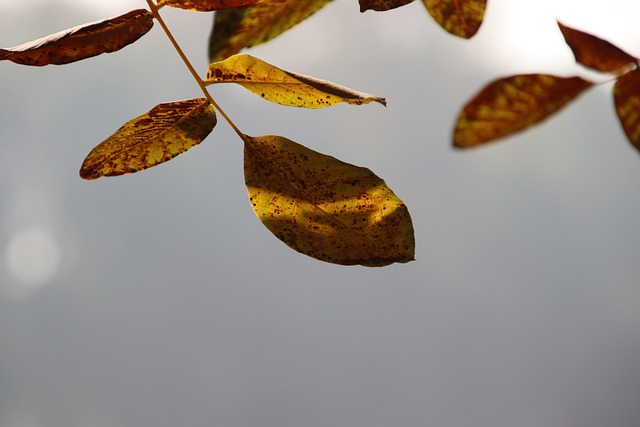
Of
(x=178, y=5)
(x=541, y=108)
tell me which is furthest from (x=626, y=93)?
(x=178, y=5)

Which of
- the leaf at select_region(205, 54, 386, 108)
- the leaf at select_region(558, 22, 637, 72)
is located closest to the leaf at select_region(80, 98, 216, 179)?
the leaf at select_region(205, 54, 386, 108)

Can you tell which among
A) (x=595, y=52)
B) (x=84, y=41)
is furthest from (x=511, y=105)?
(x=84, y=41)

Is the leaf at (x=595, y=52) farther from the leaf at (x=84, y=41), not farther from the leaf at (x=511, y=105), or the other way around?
the leaf at (x=84, y=41)

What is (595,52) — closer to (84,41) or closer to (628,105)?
(628,105)

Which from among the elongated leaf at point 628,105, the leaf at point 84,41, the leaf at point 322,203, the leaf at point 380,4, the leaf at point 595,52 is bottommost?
the leaf at point 322,203

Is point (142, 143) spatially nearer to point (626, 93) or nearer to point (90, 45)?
point (90, 45)

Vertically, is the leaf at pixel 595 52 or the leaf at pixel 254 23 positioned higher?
the leaf at pixel 254 23

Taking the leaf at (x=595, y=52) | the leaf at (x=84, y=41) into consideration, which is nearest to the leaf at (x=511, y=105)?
the leaf at (x=595, y=52)
